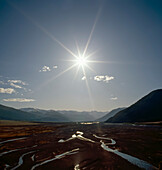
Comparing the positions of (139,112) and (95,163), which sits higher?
(139,112)

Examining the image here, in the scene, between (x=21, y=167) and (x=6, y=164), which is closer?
(x=21, y=167)

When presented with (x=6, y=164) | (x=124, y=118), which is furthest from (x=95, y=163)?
(x=124, y=118)

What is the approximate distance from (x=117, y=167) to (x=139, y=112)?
505ft

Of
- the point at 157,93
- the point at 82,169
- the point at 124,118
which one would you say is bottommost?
the point at 82,169

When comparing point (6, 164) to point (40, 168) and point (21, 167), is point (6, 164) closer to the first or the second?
point (21, 167)

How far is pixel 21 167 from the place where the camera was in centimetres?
1304

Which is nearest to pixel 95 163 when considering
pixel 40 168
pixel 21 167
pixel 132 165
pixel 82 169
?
pixel 82 169

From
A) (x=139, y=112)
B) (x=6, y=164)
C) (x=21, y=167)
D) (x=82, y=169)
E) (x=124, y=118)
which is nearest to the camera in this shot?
(x=82, y=169)

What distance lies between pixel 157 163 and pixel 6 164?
1642 cm

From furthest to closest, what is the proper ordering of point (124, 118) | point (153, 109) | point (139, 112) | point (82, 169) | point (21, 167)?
point (124, 118) < point (139, 112) < point (153, 109) < point (21, 167) < point (82, 169)

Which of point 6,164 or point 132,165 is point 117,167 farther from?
point 6,164

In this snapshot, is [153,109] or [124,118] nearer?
[153,109]

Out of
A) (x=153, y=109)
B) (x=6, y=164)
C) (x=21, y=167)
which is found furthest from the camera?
(x=153, y=109)

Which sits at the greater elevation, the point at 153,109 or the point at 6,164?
the point at 153,109
